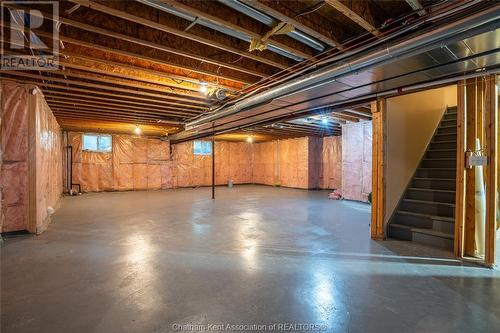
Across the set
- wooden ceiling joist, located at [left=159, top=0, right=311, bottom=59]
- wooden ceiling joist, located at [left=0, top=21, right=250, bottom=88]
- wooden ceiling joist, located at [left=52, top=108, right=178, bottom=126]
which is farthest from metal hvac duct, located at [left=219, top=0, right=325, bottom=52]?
wooden ceiling joist, located at [left=52, top=108, right=178, bottom=126]

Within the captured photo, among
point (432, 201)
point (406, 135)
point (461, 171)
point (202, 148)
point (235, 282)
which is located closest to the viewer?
point (235, 282)

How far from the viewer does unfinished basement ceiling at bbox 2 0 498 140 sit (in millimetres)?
2119

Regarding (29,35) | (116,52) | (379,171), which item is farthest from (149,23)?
(379,171)

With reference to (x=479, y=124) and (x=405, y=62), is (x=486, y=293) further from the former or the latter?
(x=405, y=62)

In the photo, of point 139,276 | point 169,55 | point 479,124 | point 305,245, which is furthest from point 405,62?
point 139,276

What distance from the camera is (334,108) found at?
3887 mm

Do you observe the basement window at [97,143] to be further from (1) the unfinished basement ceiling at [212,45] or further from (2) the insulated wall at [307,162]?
(2) the insulated wall at [307,162]

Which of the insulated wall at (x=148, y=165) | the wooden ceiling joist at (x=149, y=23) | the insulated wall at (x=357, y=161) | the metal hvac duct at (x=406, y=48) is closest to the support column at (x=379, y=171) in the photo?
the metal hvac duct at (x=406, y=48)

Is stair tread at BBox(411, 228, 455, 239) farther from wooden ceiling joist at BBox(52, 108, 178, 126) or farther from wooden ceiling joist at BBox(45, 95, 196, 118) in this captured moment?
wooden ceiling joist at BBox(52, 108, 178, 126)

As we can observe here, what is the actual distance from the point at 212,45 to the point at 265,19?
645 millimetres

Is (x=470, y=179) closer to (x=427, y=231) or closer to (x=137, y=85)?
(x=427, y=231)

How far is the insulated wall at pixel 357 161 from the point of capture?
685cm

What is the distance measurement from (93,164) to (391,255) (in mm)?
9690

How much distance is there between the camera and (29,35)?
8.38 ft
